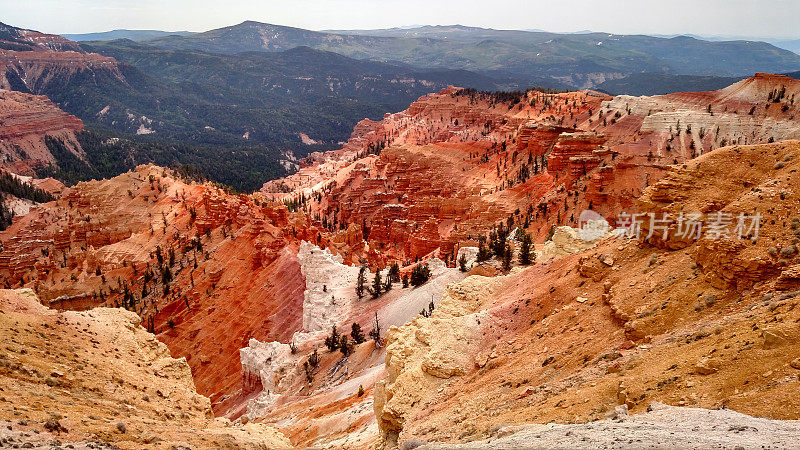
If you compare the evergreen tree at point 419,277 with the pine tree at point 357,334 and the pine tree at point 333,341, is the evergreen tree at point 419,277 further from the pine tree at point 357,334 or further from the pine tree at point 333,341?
the pine tree at point 333,341

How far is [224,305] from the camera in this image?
41688 mm

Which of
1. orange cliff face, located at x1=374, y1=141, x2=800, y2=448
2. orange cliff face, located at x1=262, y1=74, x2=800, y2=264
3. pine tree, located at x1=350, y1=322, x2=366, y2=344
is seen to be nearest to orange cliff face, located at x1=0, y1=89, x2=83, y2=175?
orange cliff face, located at x1=262, y1=74, x2=800, y2=264

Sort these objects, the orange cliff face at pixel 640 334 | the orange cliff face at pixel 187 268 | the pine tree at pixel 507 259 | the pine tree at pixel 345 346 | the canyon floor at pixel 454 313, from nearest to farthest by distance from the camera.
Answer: the orange cliff face at pixel 640 334 < the canyon floor at pixel 454 313 < the pine tree at pixel 507 259 < the pine tree at pixel 345 346 < the orange cliff face at pixel 187 268

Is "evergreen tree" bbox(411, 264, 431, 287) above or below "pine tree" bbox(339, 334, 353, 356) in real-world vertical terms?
→ above

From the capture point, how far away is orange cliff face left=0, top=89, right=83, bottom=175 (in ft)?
464

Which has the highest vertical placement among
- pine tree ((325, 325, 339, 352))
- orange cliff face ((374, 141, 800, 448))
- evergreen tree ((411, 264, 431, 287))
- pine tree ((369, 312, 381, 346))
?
orange cliff face ((374, 141, 800, 448))

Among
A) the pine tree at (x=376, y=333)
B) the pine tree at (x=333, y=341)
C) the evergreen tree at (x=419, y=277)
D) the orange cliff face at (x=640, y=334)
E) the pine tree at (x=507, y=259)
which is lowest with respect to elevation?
the pine tree at (x=333, y=341)

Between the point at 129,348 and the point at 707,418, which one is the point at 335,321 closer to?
the point at 129,348

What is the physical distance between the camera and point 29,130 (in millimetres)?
151500

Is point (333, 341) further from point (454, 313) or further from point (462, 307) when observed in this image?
point (454, 313)

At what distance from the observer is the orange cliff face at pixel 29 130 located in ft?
464

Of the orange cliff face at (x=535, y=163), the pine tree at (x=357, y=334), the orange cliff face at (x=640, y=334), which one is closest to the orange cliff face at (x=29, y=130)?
the orange cliff face at (x=535, y=163)

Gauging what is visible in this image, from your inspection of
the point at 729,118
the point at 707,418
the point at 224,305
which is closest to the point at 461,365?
the point at 707,418

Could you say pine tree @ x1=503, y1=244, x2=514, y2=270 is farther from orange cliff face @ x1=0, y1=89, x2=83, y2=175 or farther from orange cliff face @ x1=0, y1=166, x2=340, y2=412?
orange cliff face @ x1=0, y1=89, x2=83, y2=175
